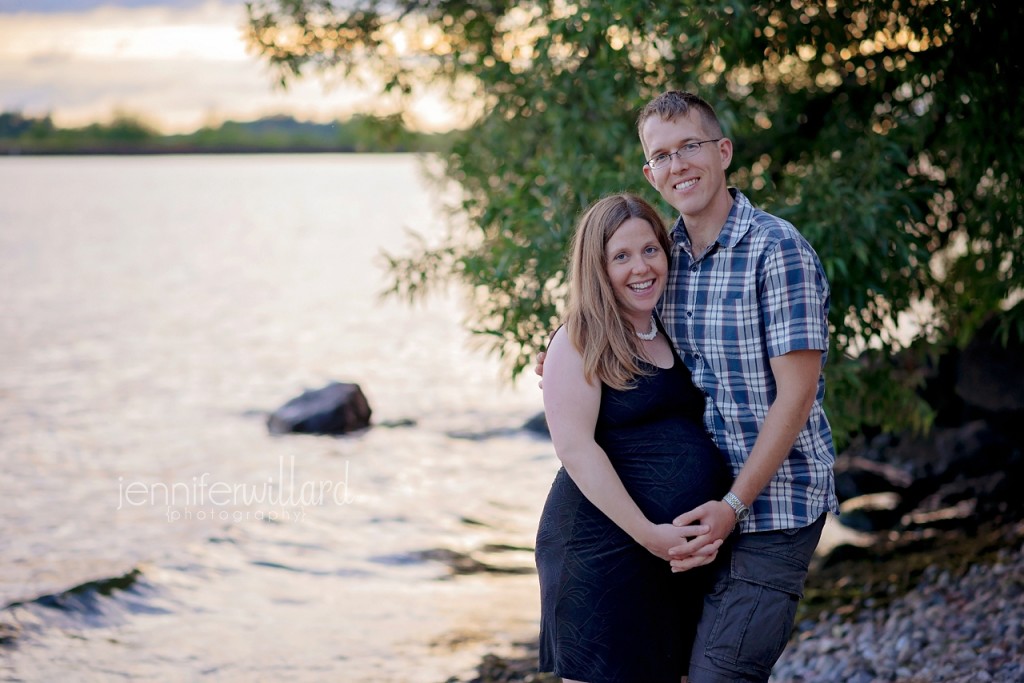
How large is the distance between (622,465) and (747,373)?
0.50 meters

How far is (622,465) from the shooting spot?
3.35 meters

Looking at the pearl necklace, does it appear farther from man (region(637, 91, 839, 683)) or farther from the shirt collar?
the shirt collar

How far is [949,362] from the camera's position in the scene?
9414 millimetres

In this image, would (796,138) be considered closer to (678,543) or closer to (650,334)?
(650,334)

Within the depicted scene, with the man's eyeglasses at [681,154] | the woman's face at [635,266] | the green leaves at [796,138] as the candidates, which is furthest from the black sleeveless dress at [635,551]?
the green leaves at [796,138]

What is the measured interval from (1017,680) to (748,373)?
321 centimetres

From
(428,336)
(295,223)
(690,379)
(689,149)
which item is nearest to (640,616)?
(690,379)

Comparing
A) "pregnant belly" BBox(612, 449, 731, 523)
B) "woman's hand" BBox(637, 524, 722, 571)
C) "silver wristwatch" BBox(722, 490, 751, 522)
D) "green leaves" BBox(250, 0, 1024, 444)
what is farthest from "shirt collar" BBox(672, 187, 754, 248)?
"green leaves" BBox(250, 0, 1024, 444)

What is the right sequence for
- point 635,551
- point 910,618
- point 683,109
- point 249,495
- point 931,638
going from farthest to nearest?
point 249,495, point 910,618, point 931,638, point 683,109, point 635,551

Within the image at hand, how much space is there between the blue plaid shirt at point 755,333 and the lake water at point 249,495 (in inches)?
160

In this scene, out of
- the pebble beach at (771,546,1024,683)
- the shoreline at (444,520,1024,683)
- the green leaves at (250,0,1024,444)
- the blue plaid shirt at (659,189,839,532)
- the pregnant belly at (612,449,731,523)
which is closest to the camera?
the blue plaid shirt at (659,189,839,532)

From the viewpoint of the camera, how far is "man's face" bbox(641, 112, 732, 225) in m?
3.41

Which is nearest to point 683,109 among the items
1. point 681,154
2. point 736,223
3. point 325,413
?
point 681,154

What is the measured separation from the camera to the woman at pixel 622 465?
326 centimetres
